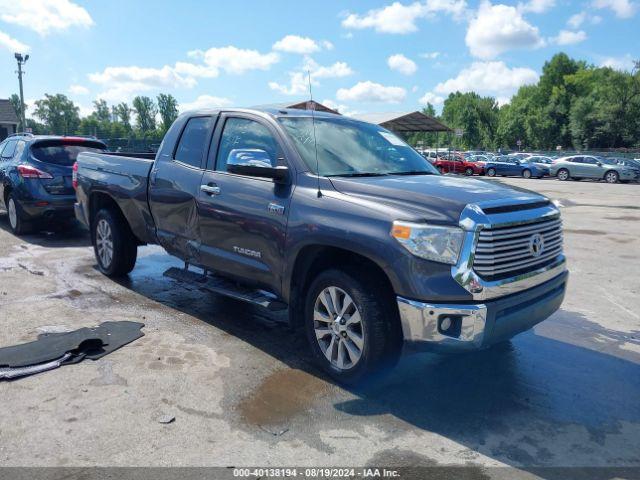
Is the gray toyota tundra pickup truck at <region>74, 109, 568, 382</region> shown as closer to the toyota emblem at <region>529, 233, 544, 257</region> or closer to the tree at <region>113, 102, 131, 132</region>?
the toyota emblem at <region>529, 233, 544, 257</region>

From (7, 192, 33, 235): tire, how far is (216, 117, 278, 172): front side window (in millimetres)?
5827

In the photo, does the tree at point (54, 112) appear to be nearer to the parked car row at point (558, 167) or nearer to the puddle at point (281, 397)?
the parked car row at point (558, 167)

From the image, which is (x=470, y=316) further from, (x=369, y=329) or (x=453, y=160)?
(x=453, y=160)

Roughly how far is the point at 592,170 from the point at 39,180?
30.4 meters

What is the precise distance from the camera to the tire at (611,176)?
1177 inches

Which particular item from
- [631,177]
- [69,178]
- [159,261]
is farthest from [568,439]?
[631,177]

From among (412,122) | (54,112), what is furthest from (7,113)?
(54,112)

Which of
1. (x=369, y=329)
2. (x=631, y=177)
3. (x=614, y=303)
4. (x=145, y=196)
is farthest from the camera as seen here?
(x=631, y=177)

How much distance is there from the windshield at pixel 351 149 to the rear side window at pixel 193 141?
39.1 inches

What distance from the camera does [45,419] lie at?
330 centimetres

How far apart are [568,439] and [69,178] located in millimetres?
8357

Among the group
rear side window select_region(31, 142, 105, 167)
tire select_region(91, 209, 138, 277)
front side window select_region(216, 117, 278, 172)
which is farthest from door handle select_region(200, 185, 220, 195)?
rear side window select_region(31, 142, 105, 167)

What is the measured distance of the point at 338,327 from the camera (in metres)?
3.77

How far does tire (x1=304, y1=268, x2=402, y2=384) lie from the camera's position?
3.53 m
